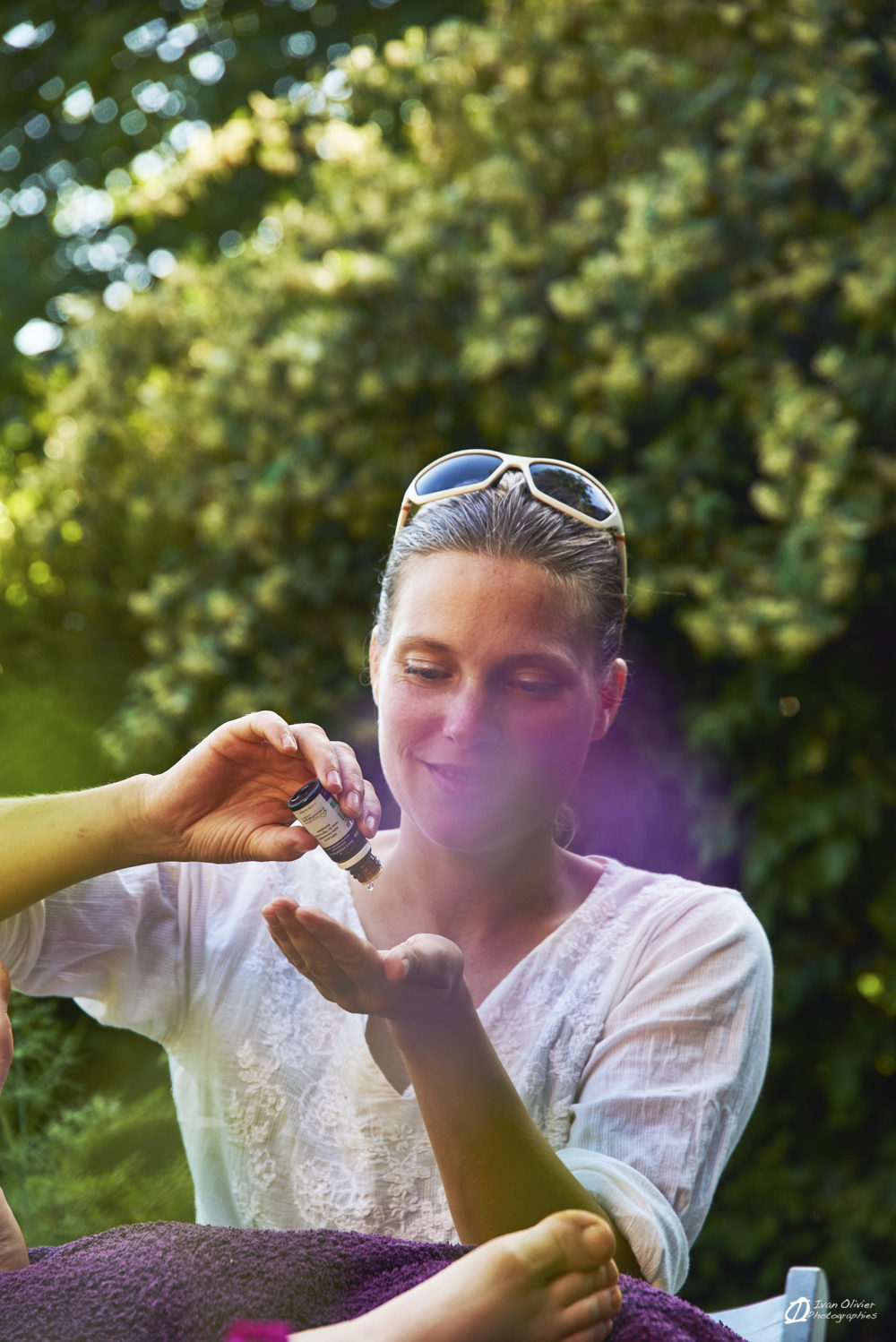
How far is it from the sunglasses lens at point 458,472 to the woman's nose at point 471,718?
0.97 ft

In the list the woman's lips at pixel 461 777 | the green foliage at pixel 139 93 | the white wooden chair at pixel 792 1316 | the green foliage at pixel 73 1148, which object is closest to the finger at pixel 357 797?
the woman's lips at pixel 461 777

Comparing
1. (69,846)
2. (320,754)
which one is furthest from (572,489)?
(69,846)

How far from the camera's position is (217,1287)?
3.16ft

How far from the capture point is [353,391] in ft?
8.59

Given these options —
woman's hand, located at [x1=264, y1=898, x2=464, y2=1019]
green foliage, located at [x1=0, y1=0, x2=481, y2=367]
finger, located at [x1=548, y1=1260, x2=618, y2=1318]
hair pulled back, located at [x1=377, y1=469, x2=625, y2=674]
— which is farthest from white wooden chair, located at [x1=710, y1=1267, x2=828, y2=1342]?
green foliage, located at [x1=0, y1=0, x2=481, y2=367]

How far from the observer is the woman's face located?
123 cm

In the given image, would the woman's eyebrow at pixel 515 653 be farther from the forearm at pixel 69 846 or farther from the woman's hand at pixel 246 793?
the forearm at pixel 69 846

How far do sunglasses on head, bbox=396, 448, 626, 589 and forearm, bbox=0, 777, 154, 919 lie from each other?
485 mm

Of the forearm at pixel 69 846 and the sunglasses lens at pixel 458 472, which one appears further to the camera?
the sunglasses lens at pixel 458 472

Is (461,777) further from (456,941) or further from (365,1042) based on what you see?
(365,1042)

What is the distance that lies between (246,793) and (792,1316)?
959 millimetres

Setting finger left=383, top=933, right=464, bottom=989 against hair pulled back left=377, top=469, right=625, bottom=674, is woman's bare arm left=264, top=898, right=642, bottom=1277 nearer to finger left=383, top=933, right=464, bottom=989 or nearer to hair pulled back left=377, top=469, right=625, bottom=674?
finger left=383, top=933, right=464, bottom=989

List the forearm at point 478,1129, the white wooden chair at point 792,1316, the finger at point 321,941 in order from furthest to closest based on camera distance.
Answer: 1. the white wooden chair at point 792,1316
2. the forearm at point 478,1129
3. the finger at point 321,941

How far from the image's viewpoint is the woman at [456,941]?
→ 46.0 inches
